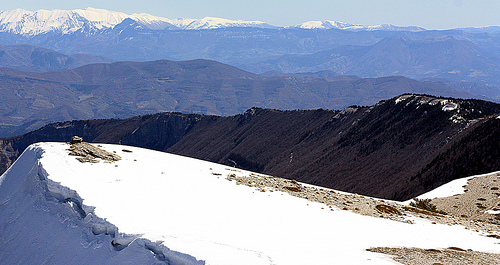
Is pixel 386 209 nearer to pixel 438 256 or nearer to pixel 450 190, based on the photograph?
pixel 438 256

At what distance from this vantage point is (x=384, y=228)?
13906 mm

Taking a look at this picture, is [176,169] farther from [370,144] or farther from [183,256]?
[370,144]

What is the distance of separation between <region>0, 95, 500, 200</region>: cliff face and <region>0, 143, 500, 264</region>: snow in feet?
77.6

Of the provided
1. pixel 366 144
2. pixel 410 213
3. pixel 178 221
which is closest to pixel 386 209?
pixel 410 213

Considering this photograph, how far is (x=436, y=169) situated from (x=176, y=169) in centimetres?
2879

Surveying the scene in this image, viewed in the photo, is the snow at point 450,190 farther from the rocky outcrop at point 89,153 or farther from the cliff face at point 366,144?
the rocky outcrop at point 89,153

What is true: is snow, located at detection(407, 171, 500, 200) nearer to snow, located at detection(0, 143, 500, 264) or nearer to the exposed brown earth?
the exposed brown earth

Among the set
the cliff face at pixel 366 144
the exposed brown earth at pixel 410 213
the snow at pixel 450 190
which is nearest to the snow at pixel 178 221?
the exposed brown earth at pixel 410 213

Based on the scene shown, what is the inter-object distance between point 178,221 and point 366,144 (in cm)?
5517

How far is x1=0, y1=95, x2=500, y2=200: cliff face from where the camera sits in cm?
3788

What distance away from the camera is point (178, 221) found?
443 inches

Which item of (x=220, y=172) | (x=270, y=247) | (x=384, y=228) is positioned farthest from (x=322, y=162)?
(x=270, y=247)

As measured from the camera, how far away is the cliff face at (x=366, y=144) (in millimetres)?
37875

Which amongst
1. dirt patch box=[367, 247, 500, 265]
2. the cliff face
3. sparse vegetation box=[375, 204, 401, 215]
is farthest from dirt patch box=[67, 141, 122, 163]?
the cliff face
